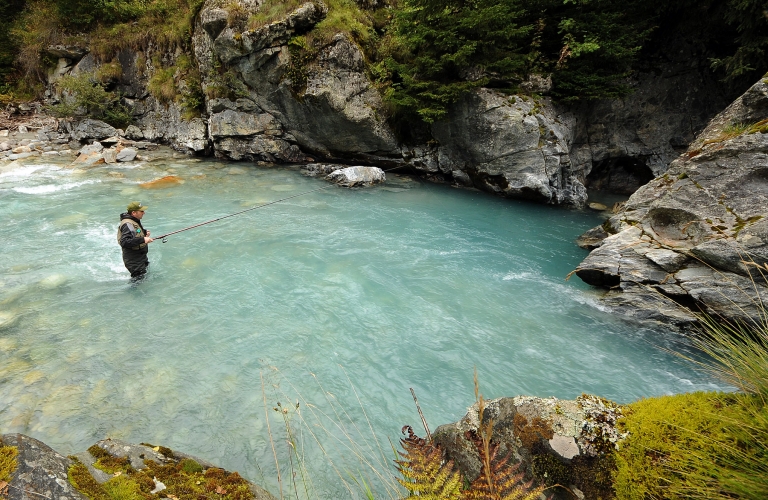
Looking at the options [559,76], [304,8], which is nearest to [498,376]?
[559,76]

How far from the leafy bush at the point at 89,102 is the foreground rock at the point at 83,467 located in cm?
2152

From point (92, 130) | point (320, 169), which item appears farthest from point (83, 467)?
point (92, 130)

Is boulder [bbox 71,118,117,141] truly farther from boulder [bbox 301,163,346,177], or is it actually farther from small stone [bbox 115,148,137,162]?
boulder [bbox 301,163,346,177]

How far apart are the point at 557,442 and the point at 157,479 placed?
8.62 ft

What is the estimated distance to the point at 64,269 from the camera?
7.85m

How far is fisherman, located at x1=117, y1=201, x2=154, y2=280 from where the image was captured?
22.8ft

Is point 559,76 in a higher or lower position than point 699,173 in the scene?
higher

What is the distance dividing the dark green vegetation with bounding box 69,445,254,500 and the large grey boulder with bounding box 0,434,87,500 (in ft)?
0.25

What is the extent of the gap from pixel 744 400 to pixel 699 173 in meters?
6.64

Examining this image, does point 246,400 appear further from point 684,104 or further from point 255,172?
point 684,104

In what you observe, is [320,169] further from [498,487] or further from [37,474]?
[498,487]

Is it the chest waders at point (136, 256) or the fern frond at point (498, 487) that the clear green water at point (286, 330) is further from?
the fern frond at point (498, 487)

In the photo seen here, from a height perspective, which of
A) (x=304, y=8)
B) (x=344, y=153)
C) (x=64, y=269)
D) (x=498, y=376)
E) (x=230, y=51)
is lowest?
(x=64, y=269)

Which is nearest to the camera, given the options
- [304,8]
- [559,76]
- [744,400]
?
[744,400]
